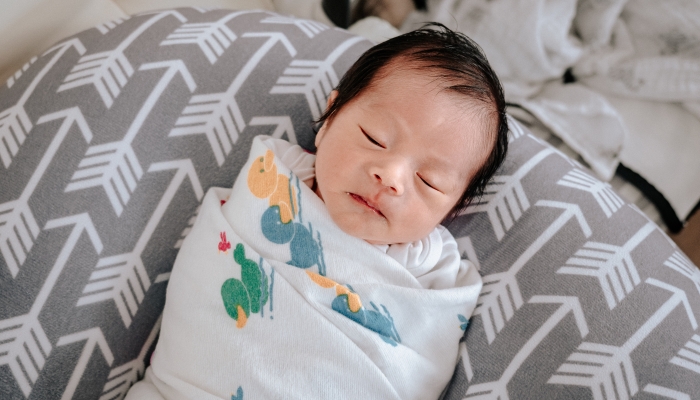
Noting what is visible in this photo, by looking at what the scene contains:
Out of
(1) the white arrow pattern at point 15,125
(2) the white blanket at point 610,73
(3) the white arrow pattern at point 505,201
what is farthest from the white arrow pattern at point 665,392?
(1) the white arrow pattern at point 15,125

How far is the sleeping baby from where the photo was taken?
2.73 feet

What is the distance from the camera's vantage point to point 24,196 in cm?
91

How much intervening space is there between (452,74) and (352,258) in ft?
1.24

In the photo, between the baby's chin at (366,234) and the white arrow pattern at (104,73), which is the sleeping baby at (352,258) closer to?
the baby's chin at (366,234)

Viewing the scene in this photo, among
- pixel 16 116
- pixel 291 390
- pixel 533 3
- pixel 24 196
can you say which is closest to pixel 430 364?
pixel 291 390

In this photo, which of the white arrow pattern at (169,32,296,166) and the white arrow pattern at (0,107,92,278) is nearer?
the white arrow pattern at (0,107,92,278)

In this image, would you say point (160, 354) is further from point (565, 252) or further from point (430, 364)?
point (565, 252)

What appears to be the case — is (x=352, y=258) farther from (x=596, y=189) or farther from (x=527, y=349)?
(x=596, y=189)

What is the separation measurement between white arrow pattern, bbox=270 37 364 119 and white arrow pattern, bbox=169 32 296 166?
0.08 m

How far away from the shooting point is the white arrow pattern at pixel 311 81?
3.63ft

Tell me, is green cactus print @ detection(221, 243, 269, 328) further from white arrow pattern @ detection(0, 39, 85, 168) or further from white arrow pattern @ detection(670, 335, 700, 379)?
white arrow pattern @ detection(670, 335, 700, 379)

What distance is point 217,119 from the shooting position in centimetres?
106

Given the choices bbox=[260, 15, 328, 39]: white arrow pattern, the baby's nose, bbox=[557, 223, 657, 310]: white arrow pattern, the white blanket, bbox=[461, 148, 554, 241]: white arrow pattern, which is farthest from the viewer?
the white blanket

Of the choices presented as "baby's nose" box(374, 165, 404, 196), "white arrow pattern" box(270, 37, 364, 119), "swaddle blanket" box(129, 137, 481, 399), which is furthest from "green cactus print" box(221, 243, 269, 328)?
"white arrow pattern" box(270, 37, 364, 119)
